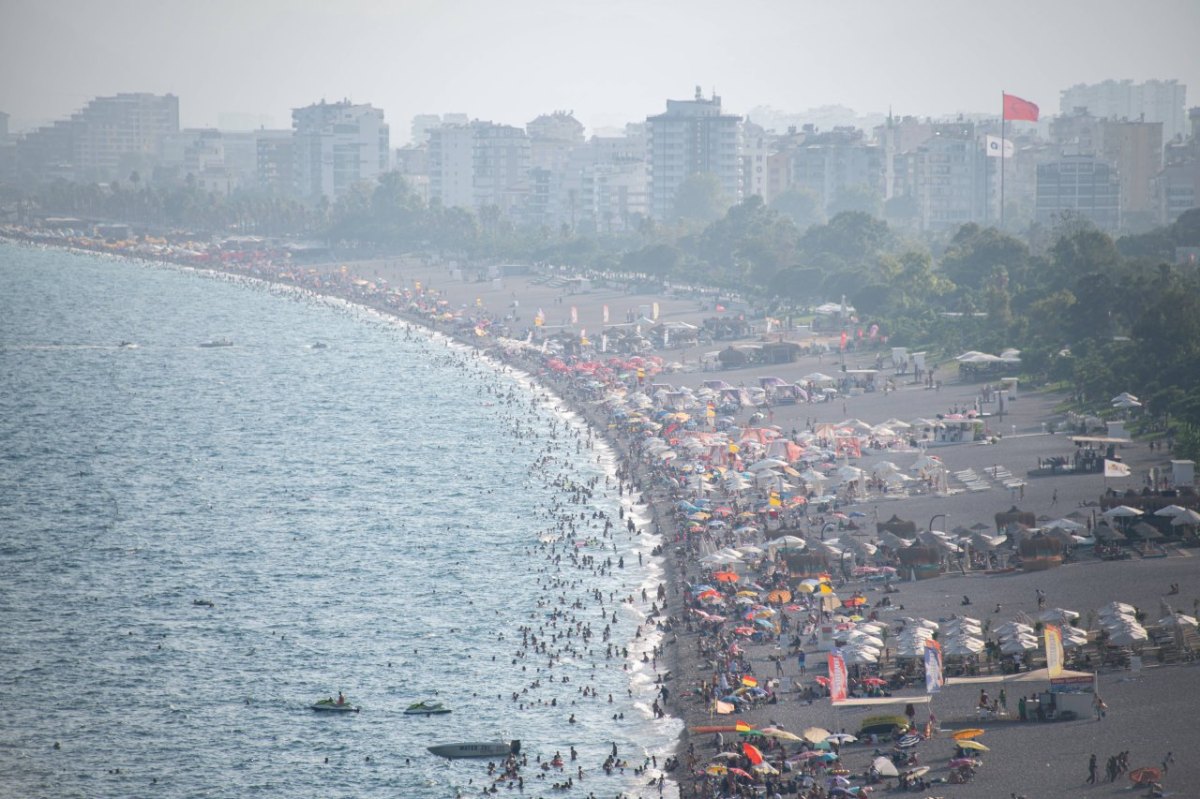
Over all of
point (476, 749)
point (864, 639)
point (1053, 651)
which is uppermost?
point (1053, 651)

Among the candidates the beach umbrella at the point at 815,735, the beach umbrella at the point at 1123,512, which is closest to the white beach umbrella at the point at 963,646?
the beach umbrella at the point at 815,735

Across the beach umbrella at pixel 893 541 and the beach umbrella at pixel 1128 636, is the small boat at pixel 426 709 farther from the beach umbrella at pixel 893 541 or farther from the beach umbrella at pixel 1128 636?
the beach umbrella at pixel 1128 636

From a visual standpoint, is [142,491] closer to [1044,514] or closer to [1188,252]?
[1044,514]

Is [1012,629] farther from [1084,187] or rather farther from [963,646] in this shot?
[1084,187]

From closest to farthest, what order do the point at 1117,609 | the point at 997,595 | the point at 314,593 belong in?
the point at 1117,609
the point at 997,595
the point at 314,593

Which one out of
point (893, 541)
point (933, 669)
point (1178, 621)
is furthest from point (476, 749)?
point (1178, 621)
